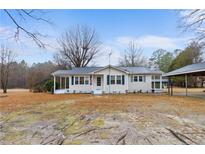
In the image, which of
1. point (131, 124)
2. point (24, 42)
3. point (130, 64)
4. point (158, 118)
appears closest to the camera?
point (24, 42)

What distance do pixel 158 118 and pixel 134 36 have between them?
3.81 m

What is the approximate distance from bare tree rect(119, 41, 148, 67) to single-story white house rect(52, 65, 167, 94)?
21.9 inches

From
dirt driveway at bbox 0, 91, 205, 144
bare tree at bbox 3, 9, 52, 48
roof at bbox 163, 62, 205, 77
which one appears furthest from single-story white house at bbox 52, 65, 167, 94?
bare tree at bbox 3, 9, 52, 48

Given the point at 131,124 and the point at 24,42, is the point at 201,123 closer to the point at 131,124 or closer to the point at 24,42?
the point at 131,124

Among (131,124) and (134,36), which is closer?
(131,124)

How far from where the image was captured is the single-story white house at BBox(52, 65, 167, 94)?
1508 centimetres

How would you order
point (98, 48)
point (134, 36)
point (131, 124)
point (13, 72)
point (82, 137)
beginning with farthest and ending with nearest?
point (98, 48) → point (13, 72) → point (134, 36) → point (131, 124) → point (82, 137)

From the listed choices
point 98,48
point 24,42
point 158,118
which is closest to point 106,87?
point 98,48

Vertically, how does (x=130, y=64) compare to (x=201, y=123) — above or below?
above

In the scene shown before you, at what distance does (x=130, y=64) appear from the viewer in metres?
15.0

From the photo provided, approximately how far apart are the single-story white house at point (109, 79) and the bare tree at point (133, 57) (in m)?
0.56

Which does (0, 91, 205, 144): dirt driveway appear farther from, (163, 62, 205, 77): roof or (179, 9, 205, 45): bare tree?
(163, 62, 205, 77): roof
